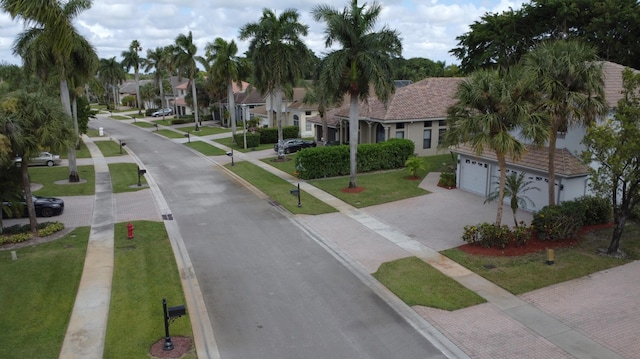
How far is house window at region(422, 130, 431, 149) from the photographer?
129 ft

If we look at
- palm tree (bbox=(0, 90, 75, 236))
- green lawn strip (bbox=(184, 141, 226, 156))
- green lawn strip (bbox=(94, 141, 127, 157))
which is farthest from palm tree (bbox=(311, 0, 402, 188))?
green lawn strip (bbox=(94, 141, 127, 157))

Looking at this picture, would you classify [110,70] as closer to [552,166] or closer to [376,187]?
[376,187]

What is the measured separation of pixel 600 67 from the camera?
60.2 ft

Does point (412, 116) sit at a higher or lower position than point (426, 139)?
higher

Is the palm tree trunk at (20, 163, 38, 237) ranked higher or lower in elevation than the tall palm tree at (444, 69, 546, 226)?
lower

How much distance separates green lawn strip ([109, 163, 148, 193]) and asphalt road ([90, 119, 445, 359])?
5415 mm

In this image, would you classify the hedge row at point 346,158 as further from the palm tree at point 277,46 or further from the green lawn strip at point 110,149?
the green lawn strip at point 110,149

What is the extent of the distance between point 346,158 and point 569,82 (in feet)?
56.0

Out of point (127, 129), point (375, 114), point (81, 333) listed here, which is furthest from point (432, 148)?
point (127, 129)

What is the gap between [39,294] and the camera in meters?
14.8

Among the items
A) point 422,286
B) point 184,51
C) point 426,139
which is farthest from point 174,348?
point 184,51

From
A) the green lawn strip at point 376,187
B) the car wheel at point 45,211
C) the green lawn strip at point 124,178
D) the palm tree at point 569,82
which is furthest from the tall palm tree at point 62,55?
the palm tree at point 569,82

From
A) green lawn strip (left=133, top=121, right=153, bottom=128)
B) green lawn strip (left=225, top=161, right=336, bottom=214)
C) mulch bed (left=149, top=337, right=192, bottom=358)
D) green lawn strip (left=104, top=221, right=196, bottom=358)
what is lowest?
mulch bed (left=149, top=337, right=192, bottom=358)

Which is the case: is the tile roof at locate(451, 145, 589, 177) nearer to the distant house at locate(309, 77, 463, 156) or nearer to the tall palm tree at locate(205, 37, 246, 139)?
the distant house at locate(309, 77, 463, 156)
